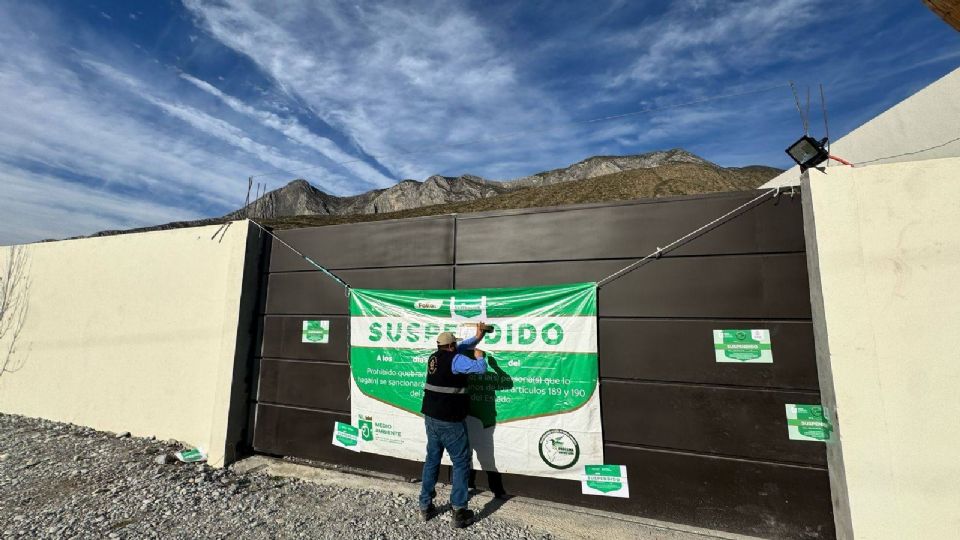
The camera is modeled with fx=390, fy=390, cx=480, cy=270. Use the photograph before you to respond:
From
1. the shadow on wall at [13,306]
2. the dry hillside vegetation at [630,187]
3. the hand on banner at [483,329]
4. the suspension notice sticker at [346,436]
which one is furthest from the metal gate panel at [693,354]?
the dry hillside vegetation at [630,187]

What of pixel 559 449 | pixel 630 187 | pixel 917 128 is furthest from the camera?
pixel 630 187

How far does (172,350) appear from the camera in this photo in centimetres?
516

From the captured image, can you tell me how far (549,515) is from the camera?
3.33 meters

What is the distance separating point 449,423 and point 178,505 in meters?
2.62

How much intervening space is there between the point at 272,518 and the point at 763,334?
436 centimetres

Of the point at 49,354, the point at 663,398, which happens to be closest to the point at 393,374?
the point at 663,398

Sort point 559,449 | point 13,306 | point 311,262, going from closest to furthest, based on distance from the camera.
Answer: point 559,449 < point 311,262 < point 13,306

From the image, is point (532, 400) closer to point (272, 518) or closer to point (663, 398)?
point (663, 398)

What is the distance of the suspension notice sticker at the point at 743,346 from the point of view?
3.12m

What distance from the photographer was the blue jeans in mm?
3248

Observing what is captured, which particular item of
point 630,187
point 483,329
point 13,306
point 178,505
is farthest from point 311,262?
point 630,187

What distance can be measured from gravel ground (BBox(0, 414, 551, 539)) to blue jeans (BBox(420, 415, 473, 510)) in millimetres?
201

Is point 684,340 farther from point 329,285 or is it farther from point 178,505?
point 178,505

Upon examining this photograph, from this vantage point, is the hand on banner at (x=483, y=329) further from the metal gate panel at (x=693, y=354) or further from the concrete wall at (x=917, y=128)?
the concrete wall at (x=917, y=128)
